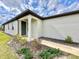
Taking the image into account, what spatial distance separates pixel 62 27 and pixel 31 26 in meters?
5.93

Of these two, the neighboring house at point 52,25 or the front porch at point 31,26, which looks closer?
the neighboring house at point 52,25

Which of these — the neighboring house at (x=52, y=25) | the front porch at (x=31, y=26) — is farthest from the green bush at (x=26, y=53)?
the front porch at (x=31, y=26)

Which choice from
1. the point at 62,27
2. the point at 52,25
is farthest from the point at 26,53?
the point at 52,25

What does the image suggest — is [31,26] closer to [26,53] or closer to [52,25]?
[52,25]

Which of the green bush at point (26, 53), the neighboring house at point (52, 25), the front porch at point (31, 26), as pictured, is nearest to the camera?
the green bush at point (26, 53)

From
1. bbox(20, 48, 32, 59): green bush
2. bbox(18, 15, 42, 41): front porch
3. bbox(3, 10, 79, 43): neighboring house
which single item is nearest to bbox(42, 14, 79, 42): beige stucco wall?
bbox(3, 10, 79, 43): neighboring house

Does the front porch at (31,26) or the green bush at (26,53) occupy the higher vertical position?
the front porch at (31,26)

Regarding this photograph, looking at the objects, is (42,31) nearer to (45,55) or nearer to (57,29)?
→ (57,29)

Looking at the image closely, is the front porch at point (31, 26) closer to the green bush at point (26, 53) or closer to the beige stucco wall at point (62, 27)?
the beige stucco wall at point (62, 27)

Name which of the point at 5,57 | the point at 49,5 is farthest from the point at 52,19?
the point at 49,5

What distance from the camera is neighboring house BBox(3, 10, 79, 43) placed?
42.6 feet

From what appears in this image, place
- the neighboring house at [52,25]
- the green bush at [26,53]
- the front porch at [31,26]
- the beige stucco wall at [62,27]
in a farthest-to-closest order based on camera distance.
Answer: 1. the front porch at [31,26]
2. the neighboring house at [52,25]
3. the beige stucco wall at [62,27]
4. the green bush at [26,53]

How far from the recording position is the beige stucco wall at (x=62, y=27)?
12844 mm

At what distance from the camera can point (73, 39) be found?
13.1 metres
